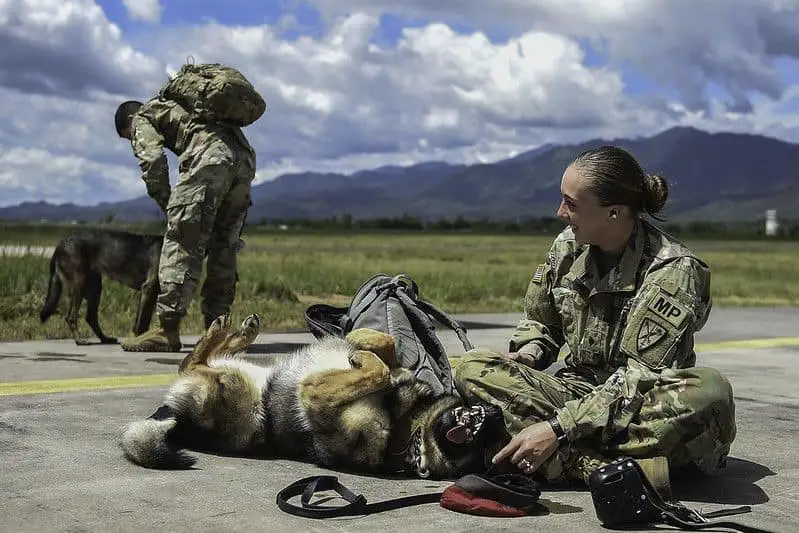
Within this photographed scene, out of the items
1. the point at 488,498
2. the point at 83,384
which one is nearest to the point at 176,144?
the point at 83,384

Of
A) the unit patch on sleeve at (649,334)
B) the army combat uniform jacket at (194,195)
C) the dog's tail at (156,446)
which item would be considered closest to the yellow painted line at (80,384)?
the army combat uniform jacket at (194,195)

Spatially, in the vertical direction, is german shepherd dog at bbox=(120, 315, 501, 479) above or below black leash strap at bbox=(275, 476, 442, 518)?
above

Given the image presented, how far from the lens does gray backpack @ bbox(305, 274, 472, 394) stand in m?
4.84

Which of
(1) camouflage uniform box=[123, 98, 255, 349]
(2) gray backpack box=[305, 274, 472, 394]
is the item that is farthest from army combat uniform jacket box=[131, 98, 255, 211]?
(2) gray backpack box=[305, 274, 472, 394]

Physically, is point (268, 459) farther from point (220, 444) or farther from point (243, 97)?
point (243, 97)

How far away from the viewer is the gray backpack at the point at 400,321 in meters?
4.84

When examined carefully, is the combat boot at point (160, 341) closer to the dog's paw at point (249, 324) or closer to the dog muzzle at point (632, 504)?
the dog's paw at point (249, 324)

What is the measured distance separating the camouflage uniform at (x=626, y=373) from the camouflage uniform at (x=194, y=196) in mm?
4229

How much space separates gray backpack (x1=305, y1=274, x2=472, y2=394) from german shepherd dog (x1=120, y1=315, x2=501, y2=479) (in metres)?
0.35

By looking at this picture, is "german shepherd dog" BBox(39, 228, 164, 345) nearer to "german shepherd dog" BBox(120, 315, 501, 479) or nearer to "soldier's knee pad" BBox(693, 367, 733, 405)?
"german shepherd dog" BBox(120, 315, 501, 479)

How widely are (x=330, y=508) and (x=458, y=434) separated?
0.66 meters

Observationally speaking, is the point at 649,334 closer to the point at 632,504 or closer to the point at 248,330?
the point at 632,504

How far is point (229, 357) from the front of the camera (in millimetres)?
4766

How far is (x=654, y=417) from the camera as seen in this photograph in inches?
161
